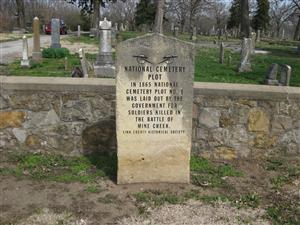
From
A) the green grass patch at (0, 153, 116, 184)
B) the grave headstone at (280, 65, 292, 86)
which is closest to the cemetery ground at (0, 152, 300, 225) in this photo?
the green grass patch at (0, 153, 116, 184)

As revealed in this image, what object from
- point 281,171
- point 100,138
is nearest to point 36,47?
point 100,138

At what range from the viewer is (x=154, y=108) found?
181 inches

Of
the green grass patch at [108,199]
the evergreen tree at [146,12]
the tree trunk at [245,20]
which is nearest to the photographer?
the green grass patch at [108,199]

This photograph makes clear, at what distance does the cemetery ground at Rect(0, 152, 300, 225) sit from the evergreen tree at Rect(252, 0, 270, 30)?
197 ft

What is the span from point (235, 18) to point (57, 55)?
165 feet

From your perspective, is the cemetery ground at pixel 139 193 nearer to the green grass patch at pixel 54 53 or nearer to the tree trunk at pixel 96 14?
the green grass patch at pixel 54 53

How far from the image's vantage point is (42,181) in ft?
15.4

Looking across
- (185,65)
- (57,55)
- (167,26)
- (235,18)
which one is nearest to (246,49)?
(57,55)

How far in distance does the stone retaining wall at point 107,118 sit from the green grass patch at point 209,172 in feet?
0.67

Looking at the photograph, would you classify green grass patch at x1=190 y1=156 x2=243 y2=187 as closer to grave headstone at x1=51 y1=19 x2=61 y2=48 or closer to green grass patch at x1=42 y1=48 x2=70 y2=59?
green grass patch at x1=42 y1=48 x2=70 y2=59

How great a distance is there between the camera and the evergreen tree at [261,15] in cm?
6150

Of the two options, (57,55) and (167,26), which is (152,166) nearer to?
(57,55)

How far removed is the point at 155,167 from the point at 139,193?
39 centimetres

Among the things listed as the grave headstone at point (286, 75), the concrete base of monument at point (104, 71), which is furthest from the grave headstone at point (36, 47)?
the grave headstone at point (286, 75)
